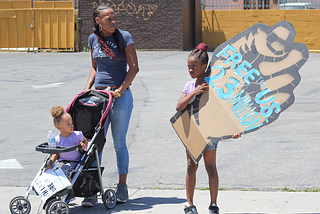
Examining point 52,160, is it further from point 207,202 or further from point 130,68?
point 207,202

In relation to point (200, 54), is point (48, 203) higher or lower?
lower

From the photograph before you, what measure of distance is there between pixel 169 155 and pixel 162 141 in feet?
2.88

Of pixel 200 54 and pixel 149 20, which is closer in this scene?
pixel 200 54

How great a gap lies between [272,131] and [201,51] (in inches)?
174

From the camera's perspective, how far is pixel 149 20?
23750 millimetres

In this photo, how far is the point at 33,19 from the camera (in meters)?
23.8

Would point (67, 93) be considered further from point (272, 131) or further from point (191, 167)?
point (191, 167)

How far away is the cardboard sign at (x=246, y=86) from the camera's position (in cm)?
416

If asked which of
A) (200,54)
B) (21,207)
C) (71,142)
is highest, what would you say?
(200,54)

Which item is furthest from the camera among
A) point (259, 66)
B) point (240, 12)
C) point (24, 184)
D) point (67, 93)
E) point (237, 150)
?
point (240, 12)

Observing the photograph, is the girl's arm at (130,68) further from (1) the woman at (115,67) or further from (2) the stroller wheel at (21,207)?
(2) the stroller wheel at (21,207)

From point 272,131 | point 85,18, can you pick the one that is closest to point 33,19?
point 85,18

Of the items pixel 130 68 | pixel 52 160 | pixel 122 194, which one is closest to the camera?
pixel 52 160

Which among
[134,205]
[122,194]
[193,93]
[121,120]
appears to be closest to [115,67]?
[121,120]
